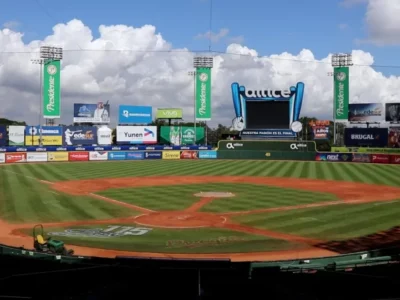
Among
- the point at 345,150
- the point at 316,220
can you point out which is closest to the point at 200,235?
the point at 316,220

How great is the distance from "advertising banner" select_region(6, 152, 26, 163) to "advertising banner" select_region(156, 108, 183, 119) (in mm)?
38941

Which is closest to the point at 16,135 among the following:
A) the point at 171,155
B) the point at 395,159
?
the point at 171,155

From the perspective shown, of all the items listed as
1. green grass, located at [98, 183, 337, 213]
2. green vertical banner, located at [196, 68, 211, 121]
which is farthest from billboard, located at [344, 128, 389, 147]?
green grass, located at [98, 183, 337, 213]

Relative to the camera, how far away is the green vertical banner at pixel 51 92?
66.1m

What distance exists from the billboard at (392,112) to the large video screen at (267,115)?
1011 inches

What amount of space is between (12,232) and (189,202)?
34.9ft

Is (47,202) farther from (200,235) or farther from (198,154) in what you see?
(198,154)

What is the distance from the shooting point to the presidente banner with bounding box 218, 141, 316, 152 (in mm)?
62906

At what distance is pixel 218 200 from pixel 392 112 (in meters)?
61.7

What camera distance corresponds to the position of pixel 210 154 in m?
67.1

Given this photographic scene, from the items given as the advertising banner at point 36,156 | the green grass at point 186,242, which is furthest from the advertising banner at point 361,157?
the green grass at point 186,242

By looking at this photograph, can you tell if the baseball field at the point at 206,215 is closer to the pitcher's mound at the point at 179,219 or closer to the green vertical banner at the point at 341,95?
the pitcher's mound at the point at 179,219

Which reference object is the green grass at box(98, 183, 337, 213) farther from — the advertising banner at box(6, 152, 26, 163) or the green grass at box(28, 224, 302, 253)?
the advertising banner at box(6, 152, 26, 163)

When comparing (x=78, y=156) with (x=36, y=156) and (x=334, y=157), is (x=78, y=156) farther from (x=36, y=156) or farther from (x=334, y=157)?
(x=334, y=157)
